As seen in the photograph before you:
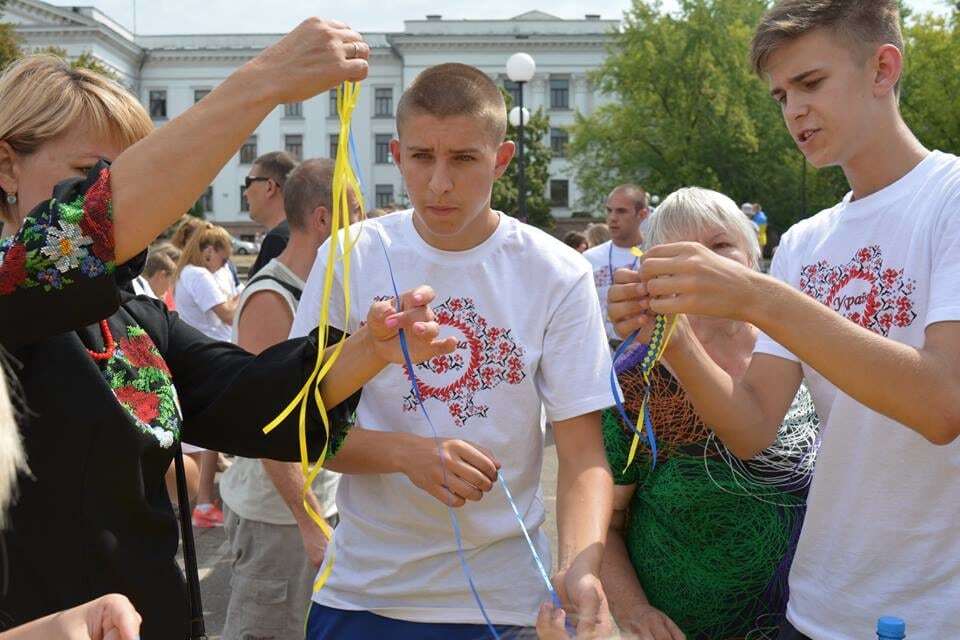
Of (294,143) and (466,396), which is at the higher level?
(466,396)

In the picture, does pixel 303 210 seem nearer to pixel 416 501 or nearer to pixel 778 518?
pixel 416 501

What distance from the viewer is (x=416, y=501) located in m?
2.50

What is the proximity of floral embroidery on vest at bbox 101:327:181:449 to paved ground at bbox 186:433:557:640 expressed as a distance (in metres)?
3.22

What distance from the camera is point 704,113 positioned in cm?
4659

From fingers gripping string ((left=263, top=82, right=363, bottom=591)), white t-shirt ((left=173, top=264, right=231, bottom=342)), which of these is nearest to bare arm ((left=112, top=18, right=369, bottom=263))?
fingers gripping string ((left=263, top=82, right=363, bottom=591))

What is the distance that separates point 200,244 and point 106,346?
21.3 feet

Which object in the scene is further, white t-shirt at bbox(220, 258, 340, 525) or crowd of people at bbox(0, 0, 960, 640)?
white t-shirt at bbox(220, 258, 340, 525)

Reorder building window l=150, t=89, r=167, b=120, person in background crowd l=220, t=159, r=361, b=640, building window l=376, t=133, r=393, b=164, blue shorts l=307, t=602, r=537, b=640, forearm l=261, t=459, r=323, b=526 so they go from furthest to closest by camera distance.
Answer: building window l=150, t=89, r=167, b=120
building window l=376, t=133, r=393, b=164
person in background crowd l=220, t=159, r=361, b=640
forearm l=261, t=459, r=323, b=526
blue shorts l=307, t=602, r=537, b=640

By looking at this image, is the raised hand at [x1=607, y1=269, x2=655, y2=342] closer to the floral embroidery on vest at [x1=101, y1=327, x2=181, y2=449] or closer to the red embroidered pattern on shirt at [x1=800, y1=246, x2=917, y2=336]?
the red embroidered pattern on shirt at [x1=800, y1=246, x2=917, y2=336]

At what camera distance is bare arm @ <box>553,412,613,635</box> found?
7.10ft

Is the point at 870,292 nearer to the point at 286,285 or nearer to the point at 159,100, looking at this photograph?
the point at 286,285

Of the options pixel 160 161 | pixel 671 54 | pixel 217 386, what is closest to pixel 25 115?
pixel 160 161

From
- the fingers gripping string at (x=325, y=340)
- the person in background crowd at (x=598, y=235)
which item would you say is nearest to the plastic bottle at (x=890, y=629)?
the fingers gripping string at (x=325, y=340)

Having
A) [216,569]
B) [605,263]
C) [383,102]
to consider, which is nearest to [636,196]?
[605,263]
